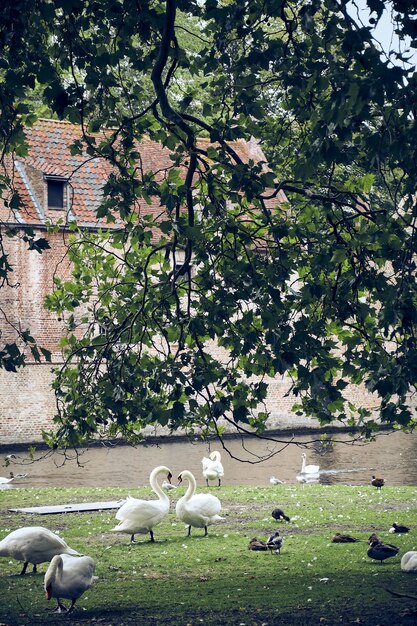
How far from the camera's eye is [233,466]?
26.0m

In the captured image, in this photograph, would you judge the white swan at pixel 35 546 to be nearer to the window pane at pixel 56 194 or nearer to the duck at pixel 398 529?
the duck at pixel 398 529

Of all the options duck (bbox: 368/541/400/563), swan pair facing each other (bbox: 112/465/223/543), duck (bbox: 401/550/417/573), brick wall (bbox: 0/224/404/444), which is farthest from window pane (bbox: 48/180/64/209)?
duck (bbox: 401/550/417/573)

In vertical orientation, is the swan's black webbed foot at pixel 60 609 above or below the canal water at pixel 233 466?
above

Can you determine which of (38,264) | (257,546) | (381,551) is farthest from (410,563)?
(38,264)

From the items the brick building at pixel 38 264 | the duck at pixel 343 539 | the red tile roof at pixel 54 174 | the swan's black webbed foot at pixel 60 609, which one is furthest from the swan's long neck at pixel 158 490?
the red tile roof at pixel 54 174

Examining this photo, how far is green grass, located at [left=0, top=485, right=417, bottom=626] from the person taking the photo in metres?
8.44

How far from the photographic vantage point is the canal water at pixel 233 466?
22.0 meters

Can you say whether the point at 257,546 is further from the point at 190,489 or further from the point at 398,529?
the point at 398,529

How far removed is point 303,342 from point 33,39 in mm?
3820

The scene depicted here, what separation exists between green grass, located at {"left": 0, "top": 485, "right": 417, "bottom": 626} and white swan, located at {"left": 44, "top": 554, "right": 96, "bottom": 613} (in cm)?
21

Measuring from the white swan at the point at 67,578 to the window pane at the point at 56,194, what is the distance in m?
27.3

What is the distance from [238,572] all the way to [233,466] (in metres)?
15.6

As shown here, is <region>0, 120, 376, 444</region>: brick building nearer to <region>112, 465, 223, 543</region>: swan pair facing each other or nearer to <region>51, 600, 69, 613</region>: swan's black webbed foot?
<region>112, 465, 223, 543</region>: swan pair facing each other

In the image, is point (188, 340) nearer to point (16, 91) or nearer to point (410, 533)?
point (16, 91)
